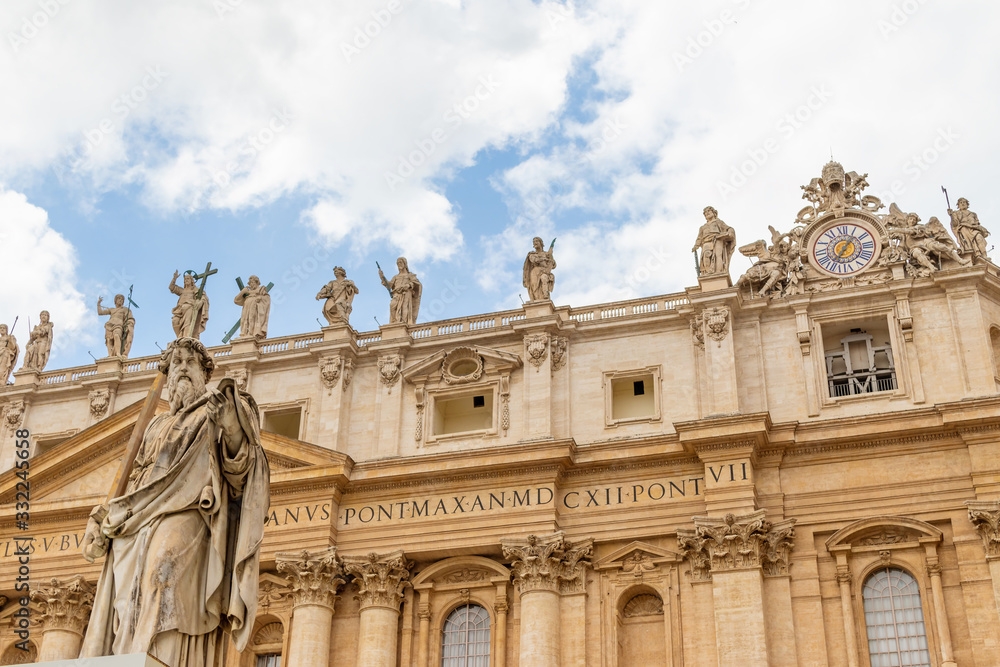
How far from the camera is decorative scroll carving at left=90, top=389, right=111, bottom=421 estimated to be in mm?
32094

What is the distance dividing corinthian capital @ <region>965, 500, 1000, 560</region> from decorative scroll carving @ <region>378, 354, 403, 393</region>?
13446 mm

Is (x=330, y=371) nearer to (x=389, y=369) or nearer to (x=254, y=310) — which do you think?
(x=389, y=369)

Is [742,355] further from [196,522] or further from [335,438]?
[196,522]

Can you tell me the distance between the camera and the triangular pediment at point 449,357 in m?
29.3

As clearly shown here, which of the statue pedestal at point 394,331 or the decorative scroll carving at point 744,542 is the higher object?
the statue pedestal at point 394,331

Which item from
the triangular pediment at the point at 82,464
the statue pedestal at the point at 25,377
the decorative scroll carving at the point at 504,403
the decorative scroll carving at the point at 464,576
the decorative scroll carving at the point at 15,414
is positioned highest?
the statue pedestal at the point at 25,377

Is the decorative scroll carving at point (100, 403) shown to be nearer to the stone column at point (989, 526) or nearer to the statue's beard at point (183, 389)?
the stone column at point (989, 526)

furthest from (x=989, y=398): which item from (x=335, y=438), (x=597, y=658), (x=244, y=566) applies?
(x=244, y=566)

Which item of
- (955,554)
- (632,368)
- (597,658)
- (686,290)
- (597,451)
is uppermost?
(686,290)

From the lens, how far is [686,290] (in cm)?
2869

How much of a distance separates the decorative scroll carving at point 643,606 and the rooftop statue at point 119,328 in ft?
51.4

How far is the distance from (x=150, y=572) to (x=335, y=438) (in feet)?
72.6

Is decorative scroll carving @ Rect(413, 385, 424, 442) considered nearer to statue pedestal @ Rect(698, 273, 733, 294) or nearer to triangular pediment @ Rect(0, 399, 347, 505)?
triangular pediment @ Rect(0, 399, 347, 505)

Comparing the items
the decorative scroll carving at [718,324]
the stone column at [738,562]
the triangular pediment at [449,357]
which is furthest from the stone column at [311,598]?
the decorative scroll carving at [718,324]
